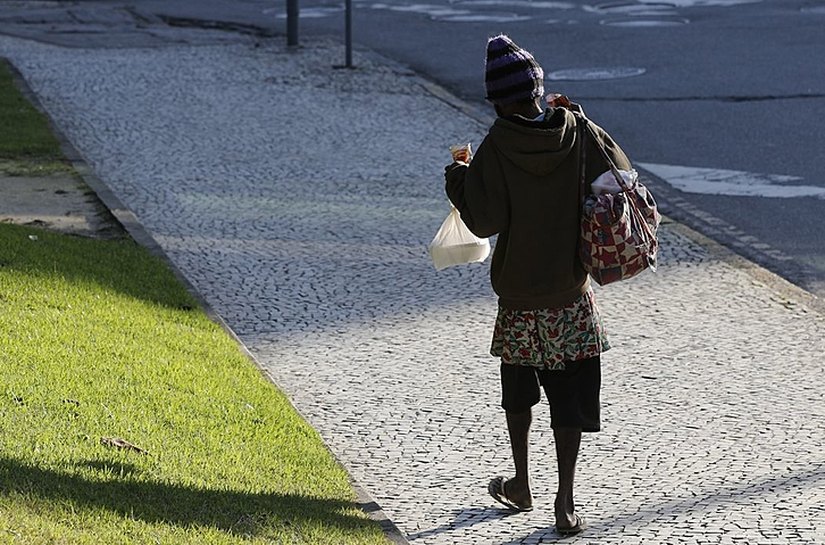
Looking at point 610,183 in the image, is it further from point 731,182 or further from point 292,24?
point 292,24

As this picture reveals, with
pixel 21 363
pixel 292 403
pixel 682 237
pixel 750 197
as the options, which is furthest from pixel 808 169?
pixel 21 363

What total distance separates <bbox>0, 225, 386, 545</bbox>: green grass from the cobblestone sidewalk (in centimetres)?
30

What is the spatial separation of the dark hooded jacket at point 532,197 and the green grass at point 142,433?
38.5 inches

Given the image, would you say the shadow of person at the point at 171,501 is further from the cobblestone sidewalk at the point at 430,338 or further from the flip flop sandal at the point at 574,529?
the flip flop sandal at the point at 574,529

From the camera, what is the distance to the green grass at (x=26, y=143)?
1016 cm

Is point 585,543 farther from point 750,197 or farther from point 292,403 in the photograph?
point 750,197

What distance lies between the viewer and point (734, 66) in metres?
14.7

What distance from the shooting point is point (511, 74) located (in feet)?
14.3

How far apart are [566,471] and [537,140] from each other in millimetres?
1122

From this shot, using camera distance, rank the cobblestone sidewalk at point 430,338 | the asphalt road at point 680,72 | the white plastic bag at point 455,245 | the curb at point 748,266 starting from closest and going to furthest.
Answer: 1. the white plastic bag at point 455,245
2. the cobblestone sidewalk at point 430,338
3. the curb at point 748,266
4. the asphalt road at point 680,72

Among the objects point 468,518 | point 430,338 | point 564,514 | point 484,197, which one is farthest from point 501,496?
point 430,338

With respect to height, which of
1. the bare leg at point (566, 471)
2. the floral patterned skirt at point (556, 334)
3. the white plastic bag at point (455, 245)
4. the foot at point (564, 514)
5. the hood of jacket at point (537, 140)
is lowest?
the foot at point (564, 514)

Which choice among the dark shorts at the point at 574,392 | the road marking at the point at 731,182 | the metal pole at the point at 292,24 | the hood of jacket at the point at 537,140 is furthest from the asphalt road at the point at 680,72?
the hood of jacket at the point at 537,140

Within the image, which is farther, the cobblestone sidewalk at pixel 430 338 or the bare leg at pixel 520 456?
the cobblestone sidewalk at pixel 430 338
